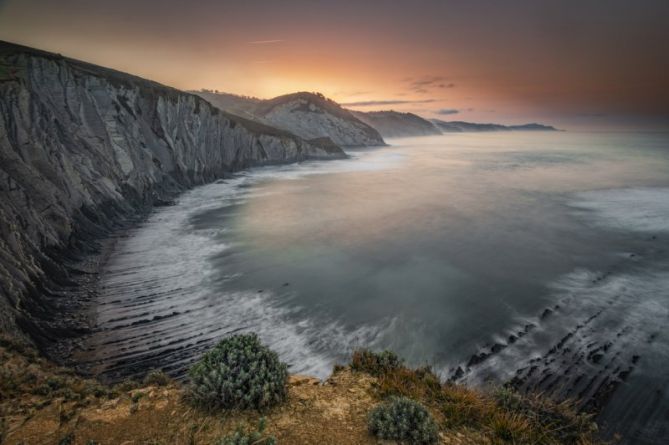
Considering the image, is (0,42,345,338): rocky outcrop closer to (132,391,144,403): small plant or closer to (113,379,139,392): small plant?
(113,379,139,392): small plant

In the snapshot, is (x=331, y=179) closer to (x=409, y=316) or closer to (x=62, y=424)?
(x=409, y=316)

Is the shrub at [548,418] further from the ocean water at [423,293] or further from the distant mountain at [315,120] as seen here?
the distant mountain at [315,120]

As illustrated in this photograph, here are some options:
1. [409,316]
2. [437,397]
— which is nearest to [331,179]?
[409,316]

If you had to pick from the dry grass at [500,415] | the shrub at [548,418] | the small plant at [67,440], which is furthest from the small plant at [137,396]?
the shrub at [548,418]

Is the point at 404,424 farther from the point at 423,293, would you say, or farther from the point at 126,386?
the point at 423,293

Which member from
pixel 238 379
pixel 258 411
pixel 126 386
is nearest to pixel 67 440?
pixel 126 386
